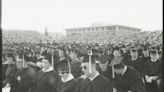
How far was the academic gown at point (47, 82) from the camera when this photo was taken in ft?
16.5

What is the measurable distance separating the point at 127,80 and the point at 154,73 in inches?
48.4

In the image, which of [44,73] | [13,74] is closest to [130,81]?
[44,73]

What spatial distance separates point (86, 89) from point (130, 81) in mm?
823

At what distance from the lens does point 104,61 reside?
6.71 metres

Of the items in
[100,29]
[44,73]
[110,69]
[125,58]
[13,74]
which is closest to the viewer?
[44,73]

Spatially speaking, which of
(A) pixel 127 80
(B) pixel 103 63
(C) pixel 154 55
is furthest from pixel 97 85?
(C) pixel 154 55

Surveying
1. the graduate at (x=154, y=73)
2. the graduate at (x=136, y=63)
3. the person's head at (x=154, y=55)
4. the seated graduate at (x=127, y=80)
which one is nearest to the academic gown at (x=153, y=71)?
the graduate at (x=154, y=73)

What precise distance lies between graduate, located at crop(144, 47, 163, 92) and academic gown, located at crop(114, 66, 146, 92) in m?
0.35

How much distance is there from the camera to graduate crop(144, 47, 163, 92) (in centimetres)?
497

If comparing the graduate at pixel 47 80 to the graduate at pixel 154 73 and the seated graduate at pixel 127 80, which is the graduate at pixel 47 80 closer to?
the seated graduate at pixel 127 80

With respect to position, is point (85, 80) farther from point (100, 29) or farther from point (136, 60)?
point (100, 29)

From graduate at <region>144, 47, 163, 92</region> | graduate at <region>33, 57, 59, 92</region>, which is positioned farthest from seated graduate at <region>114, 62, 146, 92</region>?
graduate at <region>33, 57, 59, 92</region>

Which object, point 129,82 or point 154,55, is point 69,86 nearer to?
point 129,82

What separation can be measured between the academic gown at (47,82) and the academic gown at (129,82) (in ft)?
3.66
